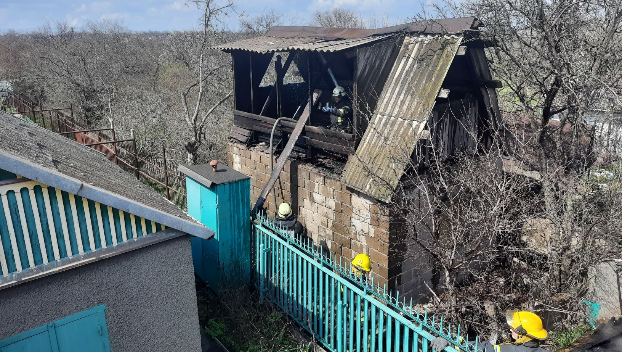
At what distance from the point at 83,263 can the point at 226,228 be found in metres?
2.83

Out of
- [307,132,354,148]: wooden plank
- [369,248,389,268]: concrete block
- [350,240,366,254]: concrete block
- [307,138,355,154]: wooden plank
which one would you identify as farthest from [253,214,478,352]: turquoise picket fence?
[307,132,354,148]: wooden plank

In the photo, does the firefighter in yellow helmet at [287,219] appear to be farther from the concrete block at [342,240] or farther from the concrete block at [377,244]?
the concrete block at [377,244]

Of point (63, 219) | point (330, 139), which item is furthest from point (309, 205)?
point (63, 219)

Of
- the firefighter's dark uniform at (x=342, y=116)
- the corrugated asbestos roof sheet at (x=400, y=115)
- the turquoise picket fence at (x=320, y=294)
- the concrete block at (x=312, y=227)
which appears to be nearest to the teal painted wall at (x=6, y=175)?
the turquoise picket fence at (x=320, y=294)

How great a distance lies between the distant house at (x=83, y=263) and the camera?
3.98 meters

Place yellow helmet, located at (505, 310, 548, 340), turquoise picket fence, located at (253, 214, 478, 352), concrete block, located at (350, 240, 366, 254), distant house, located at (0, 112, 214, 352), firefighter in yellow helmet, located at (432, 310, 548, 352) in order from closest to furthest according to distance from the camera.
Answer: distant house, located at (0, 112, 214, 352)
firefighter in yellow helmet, located at (432, 310, 548, 352)
yellow helmet, located at (505, 310, 548, 340)
turquoise picket fence, located at (253, 214, 478, 352)
concrete block, located at (350, 240, 366, 254)

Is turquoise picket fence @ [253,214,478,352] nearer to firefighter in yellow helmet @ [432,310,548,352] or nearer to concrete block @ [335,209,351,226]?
firefighter in yellow helmet @ [432,310,548,352]

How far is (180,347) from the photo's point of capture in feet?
Result: 17.6

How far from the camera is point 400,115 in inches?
307

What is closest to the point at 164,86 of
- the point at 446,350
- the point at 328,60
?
the point at 328,60

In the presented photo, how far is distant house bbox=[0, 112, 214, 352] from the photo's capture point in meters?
3.98

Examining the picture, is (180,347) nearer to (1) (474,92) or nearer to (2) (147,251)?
(2) (147,251)

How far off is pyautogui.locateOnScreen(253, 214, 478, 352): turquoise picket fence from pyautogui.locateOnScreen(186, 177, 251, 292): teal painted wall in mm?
215

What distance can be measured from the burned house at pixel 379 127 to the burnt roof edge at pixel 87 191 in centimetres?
367
